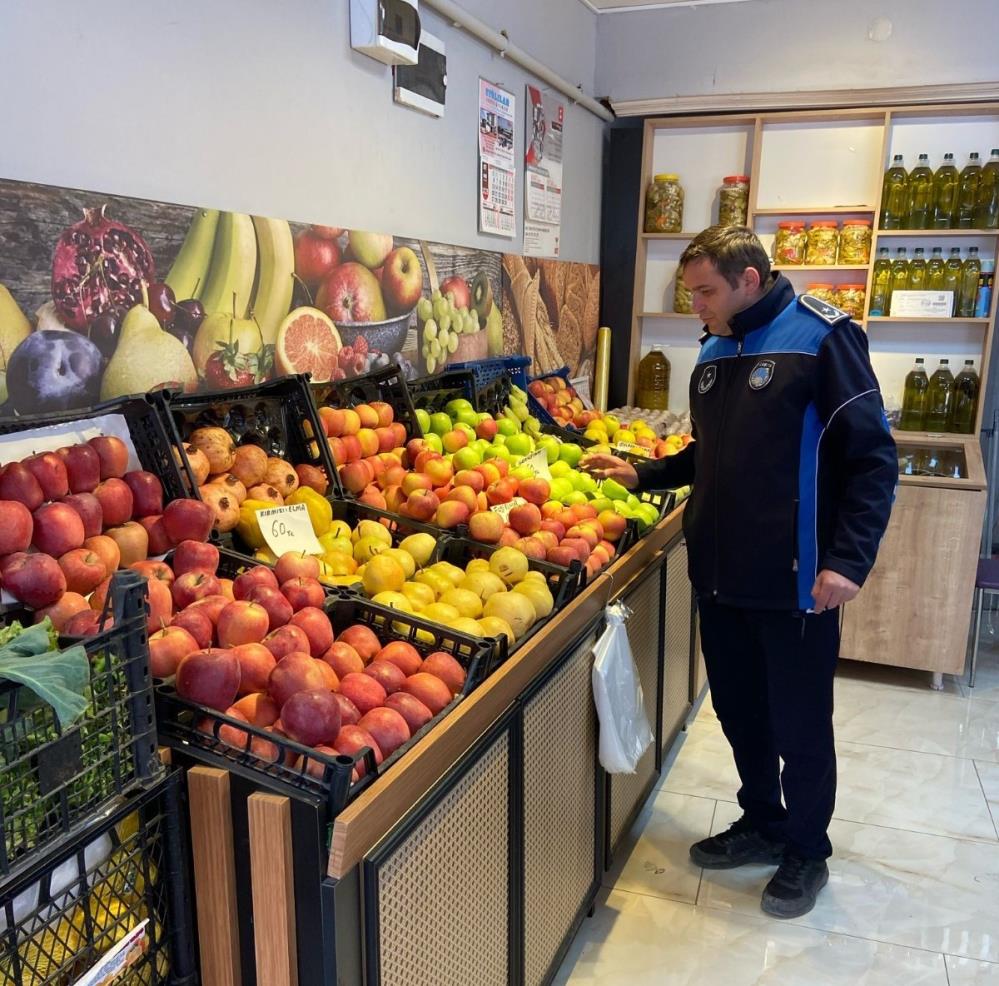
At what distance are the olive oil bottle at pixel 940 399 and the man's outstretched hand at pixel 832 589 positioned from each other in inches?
114

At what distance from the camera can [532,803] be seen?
1.80 m

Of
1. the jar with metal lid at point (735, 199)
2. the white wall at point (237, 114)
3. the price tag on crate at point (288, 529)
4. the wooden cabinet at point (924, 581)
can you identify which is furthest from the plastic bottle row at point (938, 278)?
the price tag on crate at point (288, 529)

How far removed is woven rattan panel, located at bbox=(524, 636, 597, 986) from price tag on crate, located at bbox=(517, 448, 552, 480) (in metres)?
0.74

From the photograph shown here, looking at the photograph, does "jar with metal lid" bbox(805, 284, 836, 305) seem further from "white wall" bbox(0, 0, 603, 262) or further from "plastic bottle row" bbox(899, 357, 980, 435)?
"white wall" bbox(0, 0, 603, 262)

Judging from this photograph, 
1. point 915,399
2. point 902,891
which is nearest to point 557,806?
point 902,891

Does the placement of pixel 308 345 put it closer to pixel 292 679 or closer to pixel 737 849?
pixel 292 679

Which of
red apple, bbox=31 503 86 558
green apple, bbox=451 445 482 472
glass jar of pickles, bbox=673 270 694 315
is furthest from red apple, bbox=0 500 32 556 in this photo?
glass jar of pickles, bbox=673 270 694 315

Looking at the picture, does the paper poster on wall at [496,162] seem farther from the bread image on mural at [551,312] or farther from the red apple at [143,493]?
the red apple at [143,493]

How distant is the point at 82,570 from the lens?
4.76 ft

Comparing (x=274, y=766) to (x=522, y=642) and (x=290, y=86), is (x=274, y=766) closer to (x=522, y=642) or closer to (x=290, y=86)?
(x=522, y=642)

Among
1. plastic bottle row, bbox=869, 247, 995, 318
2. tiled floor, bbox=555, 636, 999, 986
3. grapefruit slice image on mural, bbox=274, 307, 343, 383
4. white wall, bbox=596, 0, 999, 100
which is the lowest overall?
tiled floor, bbox=555, 636, 999, 986

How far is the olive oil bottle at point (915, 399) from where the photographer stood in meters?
4.55

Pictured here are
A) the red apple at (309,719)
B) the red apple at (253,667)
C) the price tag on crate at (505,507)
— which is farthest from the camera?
the price tag on crate at (505,507)

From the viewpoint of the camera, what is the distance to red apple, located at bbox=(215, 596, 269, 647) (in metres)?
1.40
